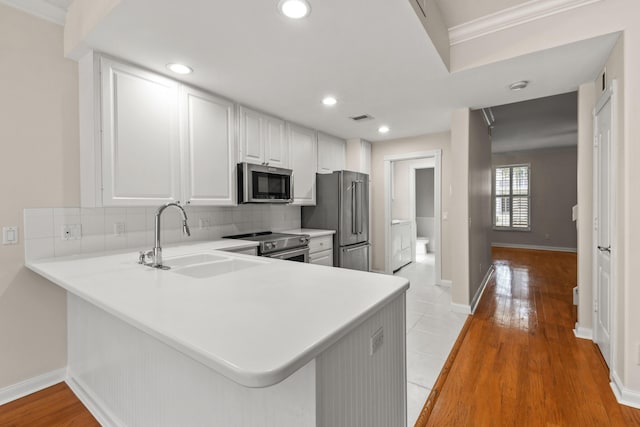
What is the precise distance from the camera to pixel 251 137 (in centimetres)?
322

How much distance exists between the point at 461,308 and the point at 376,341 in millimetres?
2752

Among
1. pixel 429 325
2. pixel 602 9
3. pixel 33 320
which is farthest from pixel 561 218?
pixel 33 320

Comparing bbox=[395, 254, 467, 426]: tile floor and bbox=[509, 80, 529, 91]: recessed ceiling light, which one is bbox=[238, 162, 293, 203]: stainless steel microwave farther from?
bbox=[509, 80, 529, 91]: recessed ceiling light

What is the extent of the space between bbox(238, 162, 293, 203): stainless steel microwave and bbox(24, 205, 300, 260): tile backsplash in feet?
1.44

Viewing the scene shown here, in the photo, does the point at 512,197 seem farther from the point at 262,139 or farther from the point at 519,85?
the point at 262,139

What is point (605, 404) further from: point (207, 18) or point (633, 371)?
point (207, 18)

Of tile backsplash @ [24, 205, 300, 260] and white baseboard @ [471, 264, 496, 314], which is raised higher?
tile backsplash @ [24, 205, 300, 260]

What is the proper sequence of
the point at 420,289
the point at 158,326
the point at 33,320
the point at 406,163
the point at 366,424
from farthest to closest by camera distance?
1. the point at 406,163
2. the point at 420,289
3. the point at 33,320
4. the point at 366,424
5. the point at 158,326

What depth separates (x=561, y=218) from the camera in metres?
7.31

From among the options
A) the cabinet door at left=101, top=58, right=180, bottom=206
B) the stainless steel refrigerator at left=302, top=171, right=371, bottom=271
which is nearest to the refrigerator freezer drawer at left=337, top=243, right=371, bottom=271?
the stainless steel refrigerator at left=302, top=171, right=371, bottom=271

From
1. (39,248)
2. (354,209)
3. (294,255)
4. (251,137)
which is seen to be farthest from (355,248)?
(39,248)

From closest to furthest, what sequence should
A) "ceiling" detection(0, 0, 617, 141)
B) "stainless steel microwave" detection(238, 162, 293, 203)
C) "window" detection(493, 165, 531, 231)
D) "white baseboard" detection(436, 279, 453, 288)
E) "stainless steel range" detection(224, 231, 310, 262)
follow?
"ceiling" detection(0, 0, 617, 141) < "stainless steel range" detection(224, 231, 310, 262) < "stainless steel microwave" detection(238, 162, 293, 203) < "white baseboard" detection(436, 279, 453, 288) < "window" detection(493, 165, 531, 231)

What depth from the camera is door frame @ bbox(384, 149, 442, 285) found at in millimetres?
4480

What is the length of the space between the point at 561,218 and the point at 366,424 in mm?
8511
